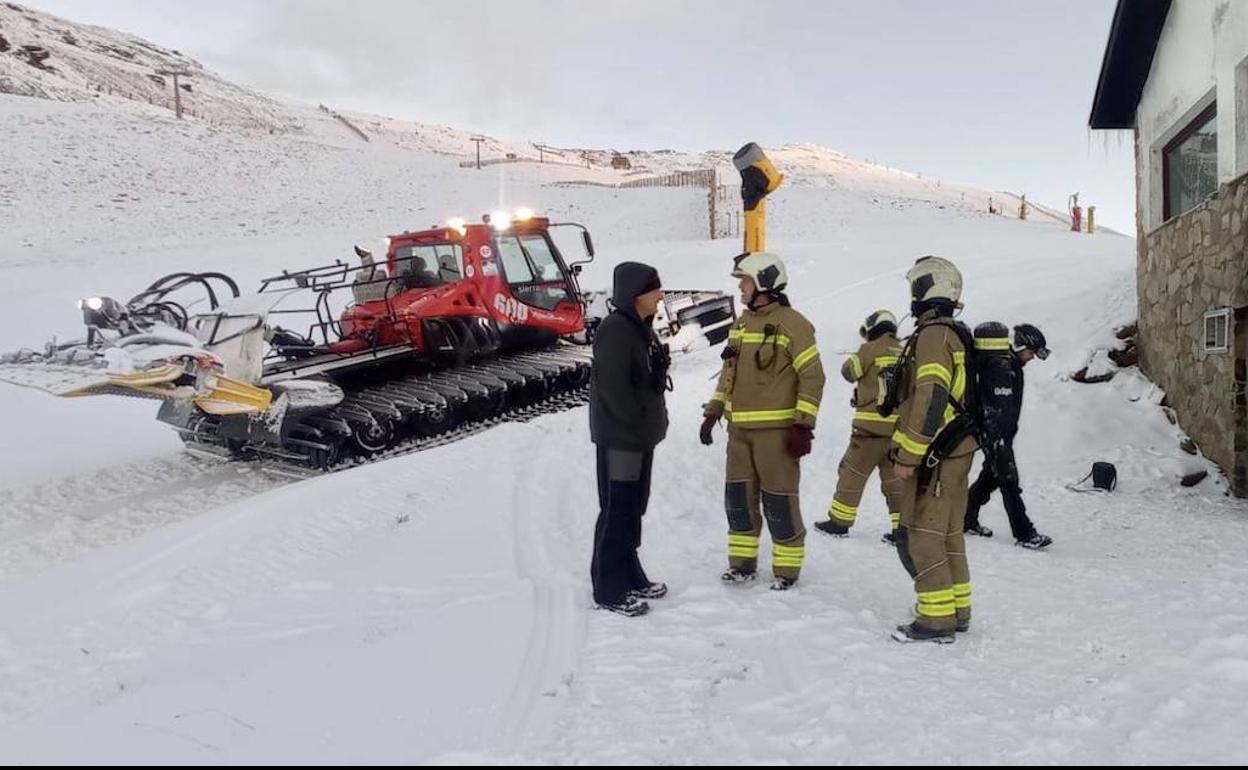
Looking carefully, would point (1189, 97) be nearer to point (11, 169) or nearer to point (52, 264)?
point (52, 264)

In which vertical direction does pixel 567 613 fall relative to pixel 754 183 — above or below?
below

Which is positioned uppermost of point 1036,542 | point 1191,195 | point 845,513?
point 1191,195

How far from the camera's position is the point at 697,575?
189 inches

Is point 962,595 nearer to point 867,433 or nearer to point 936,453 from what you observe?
point 936,453

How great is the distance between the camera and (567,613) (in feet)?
13.6

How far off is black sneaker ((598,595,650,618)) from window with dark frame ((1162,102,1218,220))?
6886 mm

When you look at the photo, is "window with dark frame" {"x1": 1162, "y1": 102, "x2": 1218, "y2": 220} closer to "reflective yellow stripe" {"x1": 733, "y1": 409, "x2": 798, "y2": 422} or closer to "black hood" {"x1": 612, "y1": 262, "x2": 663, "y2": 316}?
"reflective yellow stripe" {"x1": 733, "y1": 409, "x2": 798, "y2": 422}

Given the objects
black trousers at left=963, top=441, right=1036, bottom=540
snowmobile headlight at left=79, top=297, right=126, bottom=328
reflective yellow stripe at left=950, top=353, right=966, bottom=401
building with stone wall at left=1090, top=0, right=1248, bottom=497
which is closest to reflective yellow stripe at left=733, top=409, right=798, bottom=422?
reflective yellow stripe at left=950, top=353, right=966, bottom=401

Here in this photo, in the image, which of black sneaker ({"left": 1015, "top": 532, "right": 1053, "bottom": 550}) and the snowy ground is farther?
black sneaker ({"left": 1015, "top": 532, "right": 1053, "bottom": 550})

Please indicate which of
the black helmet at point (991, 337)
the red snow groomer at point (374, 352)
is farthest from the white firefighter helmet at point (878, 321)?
the red snow groomer at point (374, 352)

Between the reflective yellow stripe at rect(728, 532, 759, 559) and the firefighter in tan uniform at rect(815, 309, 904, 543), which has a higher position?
the firefighter in tan uniform at rect(815, 309, 904, 543)

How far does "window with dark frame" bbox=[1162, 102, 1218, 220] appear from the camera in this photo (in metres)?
7.87

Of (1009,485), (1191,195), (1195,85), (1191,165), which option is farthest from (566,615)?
(1191,165)

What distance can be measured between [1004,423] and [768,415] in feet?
7.33
